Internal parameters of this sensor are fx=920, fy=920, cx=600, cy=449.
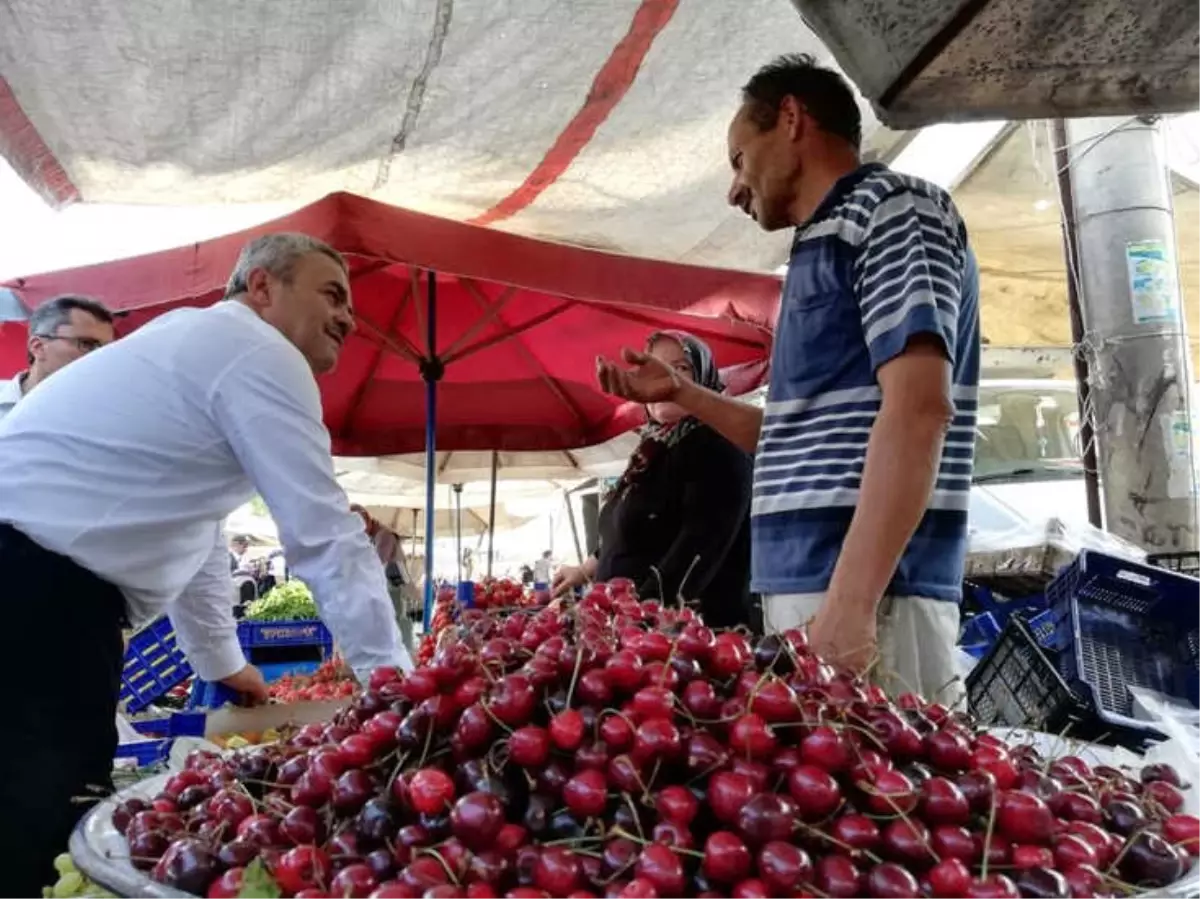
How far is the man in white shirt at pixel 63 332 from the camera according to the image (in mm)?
3166

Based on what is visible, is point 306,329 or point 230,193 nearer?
point 306,329

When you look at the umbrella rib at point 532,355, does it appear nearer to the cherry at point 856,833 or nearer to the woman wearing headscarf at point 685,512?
the woman wearing headscarf at point 685,512

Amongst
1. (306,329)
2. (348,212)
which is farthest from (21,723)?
(348,212)

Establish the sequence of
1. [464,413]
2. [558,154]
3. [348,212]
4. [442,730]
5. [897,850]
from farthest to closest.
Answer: [464,413] → [558,154] → [348,212] → [442,730] → [897,850]

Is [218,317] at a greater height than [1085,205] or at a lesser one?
lesser

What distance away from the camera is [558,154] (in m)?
3.51

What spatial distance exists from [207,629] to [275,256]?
A: 3.54 feet

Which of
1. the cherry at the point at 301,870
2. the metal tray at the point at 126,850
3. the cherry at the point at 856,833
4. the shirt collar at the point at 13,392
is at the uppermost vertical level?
the shirt collar at the point at 13,392

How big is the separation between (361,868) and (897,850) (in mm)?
457

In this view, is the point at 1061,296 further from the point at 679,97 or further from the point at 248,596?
the point at 248,596

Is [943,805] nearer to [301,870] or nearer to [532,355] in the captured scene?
[301,870]

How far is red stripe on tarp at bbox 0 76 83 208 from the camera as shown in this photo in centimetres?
282

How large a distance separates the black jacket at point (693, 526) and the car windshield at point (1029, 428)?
8.66ft

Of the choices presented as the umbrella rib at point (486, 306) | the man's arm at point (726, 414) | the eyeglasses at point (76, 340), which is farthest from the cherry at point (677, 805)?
the umbrella rib at point (486, 306)
